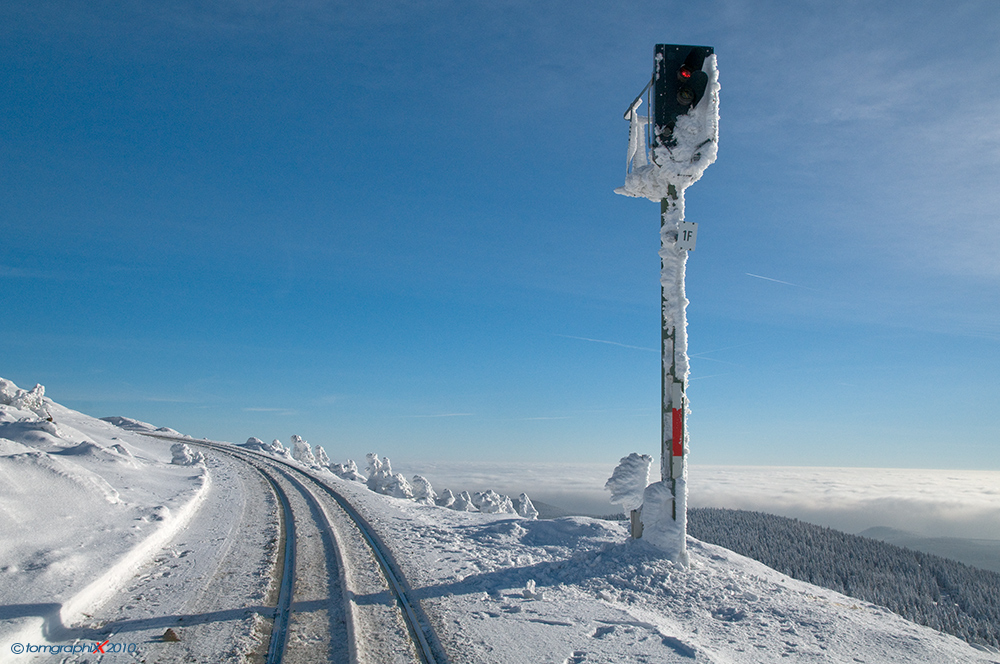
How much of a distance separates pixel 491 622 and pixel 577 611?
1564 millimetres

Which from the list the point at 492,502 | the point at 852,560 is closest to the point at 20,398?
the point at 492,502

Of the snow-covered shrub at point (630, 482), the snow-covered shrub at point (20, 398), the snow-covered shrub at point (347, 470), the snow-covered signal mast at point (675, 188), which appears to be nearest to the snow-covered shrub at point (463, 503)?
the snow-covered shrub at point (347, 470)

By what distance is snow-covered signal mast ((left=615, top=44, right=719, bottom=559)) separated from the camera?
11.6 m

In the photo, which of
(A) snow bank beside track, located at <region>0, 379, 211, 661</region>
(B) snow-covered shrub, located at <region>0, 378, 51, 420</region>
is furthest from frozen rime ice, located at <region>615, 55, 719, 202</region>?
(B) snow-covered shrub, located at <region>0, 378, 51, 420</region>

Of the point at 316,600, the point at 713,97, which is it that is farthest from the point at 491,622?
the point at 713,97

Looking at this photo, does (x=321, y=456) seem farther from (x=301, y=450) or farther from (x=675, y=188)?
(x=675, y=188)

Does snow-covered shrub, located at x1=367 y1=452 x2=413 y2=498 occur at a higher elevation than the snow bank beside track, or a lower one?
lower

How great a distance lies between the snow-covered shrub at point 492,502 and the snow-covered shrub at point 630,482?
777 inches

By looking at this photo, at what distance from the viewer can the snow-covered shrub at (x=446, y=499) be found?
32781 millimetres

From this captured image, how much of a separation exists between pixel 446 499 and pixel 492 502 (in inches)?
136

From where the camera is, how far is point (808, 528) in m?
46.7

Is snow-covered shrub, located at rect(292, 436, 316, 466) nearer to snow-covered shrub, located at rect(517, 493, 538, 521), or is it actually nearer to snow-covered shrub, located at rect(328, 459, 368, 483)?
snow-covered shrub, located at rect(328, 459, 368, 483)

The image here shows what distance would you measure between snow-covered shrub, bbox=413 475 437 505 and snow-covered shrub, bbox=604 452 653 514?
22.4m

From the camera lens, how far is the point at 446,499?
33.2 m
